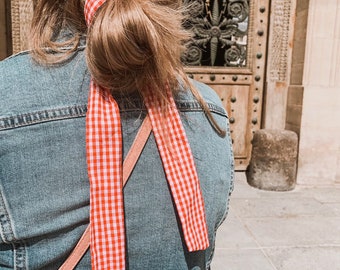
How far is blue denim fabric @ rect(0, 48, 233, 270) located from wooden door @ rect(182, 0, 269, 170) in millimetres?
4344

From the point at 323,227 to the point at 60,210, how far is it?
134 inches

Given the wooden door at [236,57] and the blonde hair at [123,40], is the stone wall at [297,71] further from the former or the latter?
the blonde hair at [123,40]

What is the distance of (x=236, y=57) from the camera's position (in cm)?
524

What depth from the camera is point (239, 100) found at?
210 inches

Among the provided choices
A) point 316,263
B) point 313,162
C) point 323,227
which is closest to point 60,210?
point 316,263

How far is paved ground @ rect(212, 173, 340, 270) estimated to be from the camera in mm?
3033

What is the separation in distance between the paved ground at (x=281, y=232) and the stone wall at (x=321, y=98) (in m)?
0.33

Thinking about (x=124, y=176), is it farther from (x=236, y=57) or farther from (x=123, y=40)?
(x=236, y=57)

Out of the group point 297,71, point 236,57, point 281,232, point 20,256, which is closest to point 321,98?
point 297,71

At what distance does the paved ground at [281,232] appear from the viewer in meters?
3.03

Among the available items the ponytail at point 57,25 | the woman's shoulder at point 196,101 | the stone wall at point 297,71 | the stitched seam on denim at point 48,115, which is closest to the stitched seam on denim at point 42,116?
the stitched seam on denim at point 48,115

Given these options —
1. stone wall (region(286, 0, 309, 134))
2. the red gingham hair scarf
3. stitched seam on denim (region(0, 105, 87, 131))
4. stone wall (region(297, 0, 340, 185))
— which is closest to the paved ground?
stone wall (region(297, 0, 340, 185))

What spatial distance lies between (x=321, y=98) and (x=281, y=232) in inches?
80.5

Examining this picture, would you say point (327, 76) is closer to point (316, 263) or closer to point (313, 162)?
point (313, 162)
